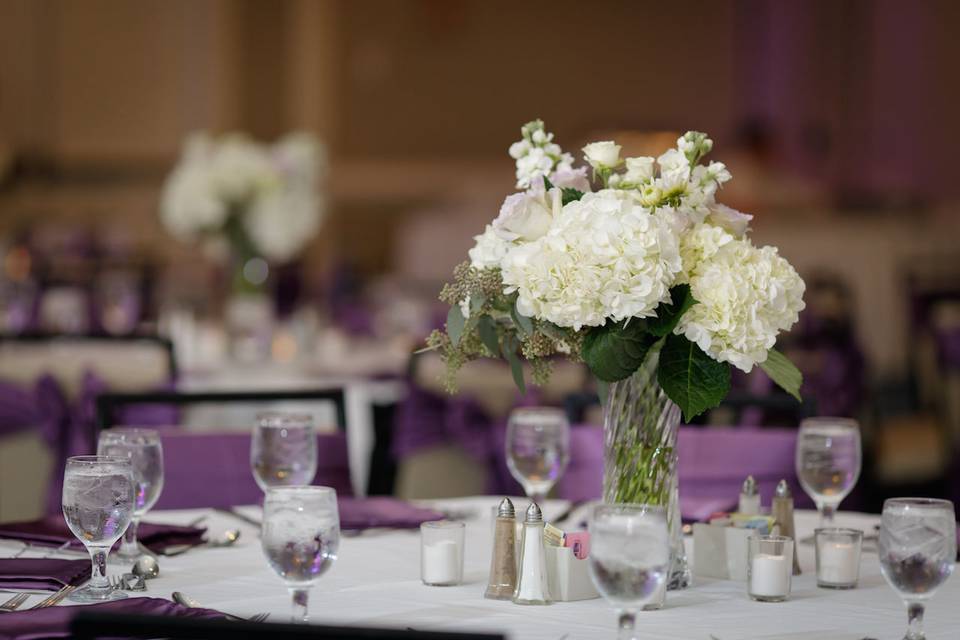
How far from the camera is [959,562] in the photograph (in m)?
2.10

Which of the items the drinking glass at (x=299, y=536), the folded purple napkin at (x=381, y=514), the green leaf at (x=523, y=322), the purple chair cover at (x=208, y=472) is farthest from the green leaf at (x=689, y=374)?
the purple chair cover at (x=208, y=472)

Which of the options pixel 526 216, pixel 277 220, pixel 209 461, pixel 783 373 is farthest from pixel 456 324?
pixel 277 220

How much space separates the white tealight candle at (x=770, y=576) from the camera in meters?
1.79

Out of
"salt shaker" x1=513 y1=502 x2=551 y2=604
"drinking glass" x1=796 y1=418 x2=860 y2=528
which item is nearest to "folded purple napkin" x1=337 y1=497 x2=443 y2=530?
"salt shaker" x1=513 y1=502 x2=551 y2=604

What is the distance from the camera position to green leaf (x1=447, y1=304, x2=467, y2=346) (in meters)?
1.85

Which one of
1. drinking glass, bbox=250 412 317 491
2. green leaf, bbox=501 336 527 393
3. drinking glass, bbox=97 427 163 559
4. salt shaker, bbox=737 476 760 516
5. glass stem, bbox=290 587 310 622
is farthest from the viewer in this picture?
drinking glass, bbox=250 412 317 491

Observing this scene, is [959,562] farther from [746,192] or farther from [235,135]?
Result: [235,135]

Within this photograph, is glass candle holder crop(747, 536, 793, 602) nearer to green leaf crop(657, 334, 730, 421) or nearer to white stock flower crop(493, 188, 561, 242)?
green leaf crop(657, 334, 730, 421)

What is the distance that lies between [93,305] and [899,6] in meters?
6.06

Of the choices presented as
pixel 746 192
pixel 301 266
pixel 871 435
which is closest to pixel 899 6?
pixel 746 192

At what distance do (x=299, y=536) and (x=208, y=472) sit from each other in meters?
1.17

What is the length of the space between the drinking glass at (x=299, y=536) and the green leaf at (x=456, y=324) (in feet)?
1.23

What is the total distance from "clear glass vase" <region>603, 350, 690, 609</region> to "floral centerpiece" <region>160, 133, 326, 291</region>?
3344 mm

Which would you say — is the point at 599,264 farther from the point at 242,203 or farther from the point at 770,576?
the point at 242,203
